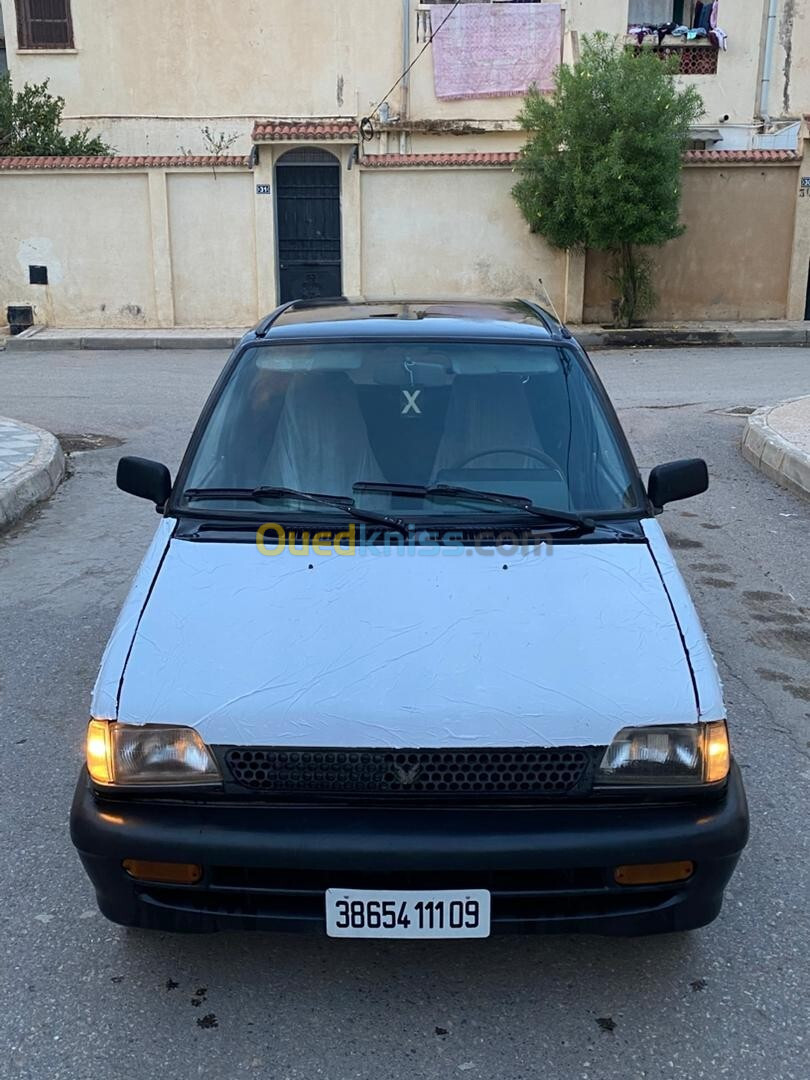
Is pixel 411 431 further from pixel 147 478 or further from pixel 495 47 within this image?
pixel 495 47

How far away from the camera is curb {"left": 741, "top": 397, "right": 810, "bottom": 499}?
8.48m

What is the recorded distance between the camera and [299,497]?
345cm

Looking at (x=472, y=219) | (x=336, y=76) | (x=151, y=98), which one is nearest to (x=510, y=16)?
(x=336, y=76)

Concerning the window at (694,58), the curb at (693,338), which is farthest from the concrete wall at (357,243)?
the window at (694,58)

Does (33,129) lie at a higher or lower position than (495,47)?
lower

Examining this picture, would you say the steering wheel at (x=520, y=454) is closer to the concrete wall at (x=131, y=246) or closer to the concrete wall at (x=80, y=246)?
the concrete wall at (x=131, y=246)

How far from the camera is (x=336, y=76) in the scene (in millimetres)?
23016

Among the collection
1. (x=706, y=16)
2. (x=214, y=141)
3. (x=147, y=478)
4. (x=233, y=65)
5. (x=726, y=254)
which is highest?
(x=706, y=16)

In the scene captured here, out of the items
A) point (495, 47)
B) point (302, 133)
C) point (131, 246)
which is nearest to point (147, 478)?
point (302, 133)

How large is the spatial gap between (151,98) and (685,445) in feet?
57.2

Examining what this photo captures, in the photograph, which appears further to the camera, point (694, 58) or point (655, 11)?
point (655, 11)

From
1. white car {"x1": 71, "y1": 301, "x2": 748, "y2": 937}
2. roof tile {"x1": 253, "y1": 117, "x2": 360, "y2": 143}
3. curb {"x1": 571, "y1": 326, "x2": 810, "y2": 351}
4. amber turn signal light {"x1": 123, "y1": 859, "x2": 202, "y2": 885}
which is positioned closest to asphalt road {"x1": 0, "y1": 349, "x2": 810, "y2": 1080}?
white car {"x1": 71, "y1": 301, "x2": 748, "y2": 937}

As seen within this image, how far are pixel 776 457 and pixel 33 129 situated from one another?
17206mm

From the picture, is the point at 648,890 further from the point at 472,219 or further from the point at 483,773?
the point at 472,219
